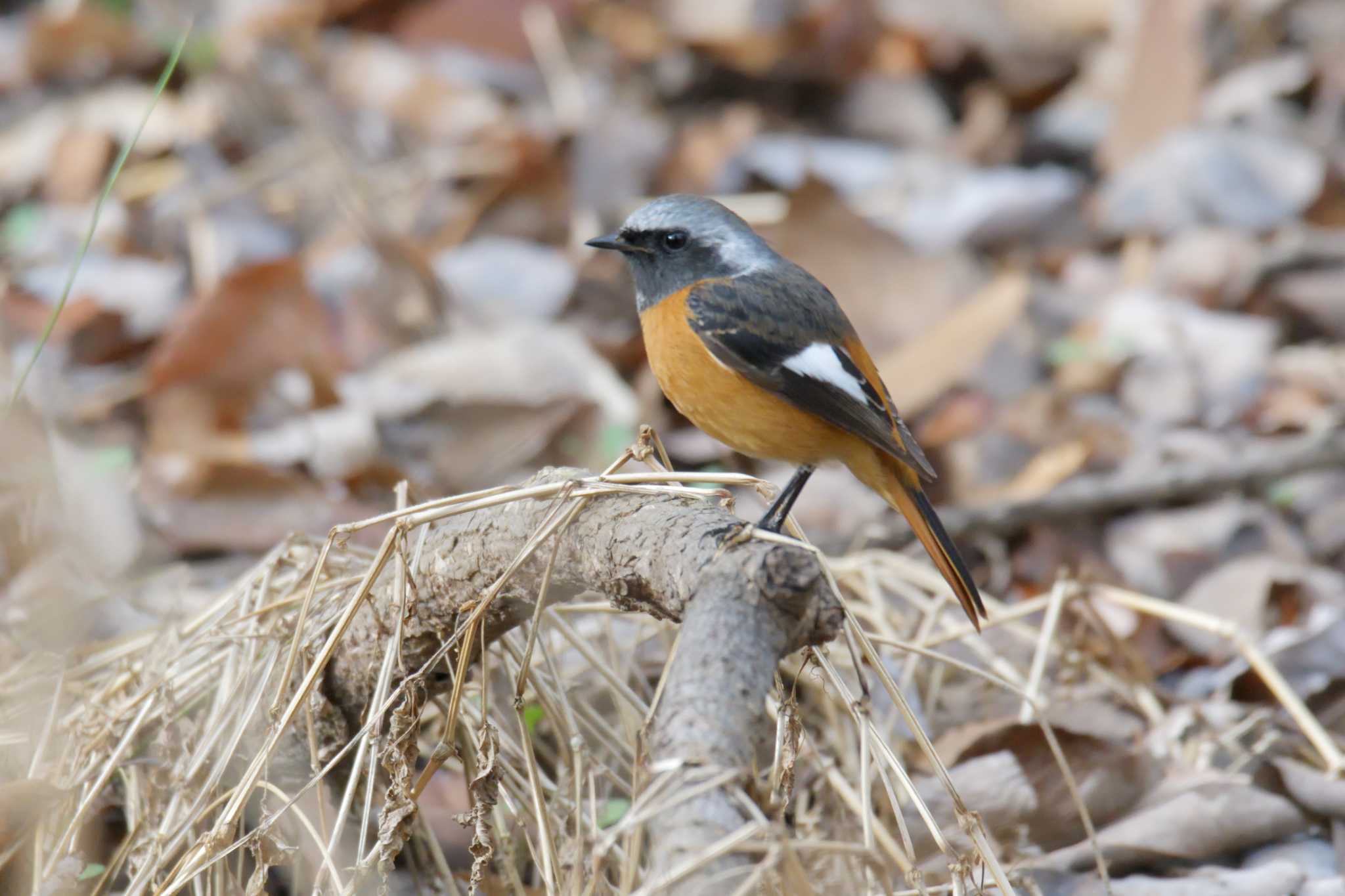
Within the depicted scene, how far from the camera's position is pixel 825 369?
3.47 m

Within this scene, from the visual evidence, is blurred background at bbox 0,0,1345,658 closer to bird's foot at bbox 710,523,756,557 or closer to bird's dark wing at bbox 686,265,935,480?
bird's dark wing at bbox 686,265,935,480

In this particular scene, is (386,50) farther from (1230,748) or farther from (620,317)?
(1230,748)

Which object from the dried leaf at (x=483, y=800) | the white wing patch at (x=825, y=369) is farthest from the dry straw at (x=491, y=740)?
the white wing patch at (x=825, y=369)

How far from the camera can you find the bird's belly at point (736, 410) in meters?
3.41

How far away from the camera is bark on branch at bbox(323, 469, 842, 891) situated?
175 cm

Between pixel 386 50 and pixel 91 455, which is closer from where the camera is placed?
pixel 91 455

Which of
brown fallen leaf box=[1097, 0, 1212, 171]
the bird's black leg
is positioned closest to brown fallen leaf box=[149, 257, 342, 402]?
the bird's black leg

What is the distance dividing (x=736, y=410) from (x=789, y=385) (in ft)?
0.49

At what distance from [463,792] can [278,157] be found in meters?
4.63

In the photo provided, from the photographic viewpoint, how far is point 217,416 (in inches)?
202

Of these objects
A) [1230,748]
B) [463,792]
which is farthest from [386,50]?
[1230,748]

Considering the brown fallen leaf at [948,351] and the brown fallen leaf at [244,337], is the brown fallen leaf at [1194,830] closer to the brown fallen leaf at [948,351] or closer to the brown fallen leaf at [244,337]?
the brown fallen leaf at [948,351]

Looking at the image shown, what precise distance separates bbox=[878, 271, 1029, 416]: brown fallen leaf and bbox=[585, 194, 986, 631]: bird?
Answer: 1.56 metres

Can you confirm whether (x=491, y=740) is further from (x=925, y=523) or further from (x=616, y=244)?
(x=616, y=244)
